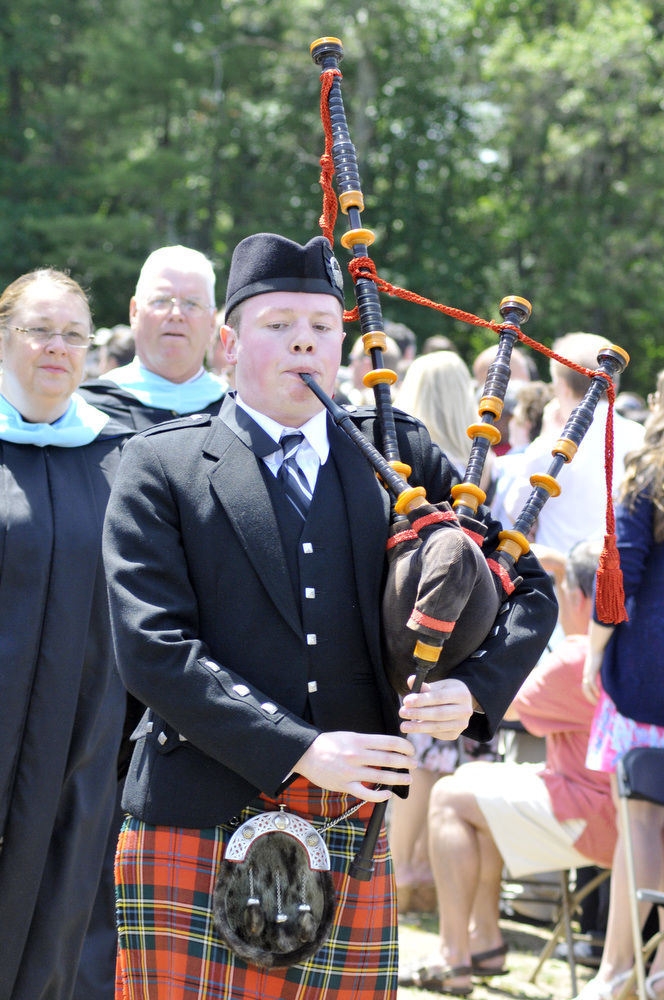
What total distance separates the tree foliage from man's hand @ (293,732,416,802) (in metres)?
19.8

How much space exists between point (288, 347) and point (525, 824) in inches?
97.1

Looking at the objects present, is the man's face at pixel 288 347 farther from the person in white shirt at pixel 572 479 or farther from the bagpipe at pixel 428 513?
the person in white shirt at pixel 572 479

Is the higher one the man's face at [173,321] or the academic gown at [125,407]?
the man's face at [173,321]

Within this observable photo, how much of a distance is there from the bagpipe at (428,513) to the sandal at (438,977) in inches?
86.1

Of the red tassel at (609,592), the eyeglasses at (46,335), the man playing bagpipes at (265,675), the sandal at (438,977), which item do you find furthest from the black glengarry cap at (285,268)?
the sandal at (438,977)

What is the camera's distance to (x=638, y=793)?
344cm

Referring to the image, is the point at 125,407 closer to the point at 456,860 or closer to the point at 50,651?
the point at 50,651

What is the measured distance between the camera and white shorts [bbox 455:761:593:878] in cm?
391

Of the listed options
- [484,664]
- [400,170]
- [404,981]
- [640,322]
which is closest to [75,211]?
[400,170]

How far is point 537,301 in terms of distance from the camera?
22.1 meters

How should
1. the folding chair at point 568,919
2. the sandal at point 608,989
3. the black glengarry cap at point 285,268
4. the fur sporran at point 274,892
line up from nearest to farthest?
the fur sporran at point 274,892
the black glengarry cap at point 285,268
the sandal at point 608,989
the folding chair at point 568,919

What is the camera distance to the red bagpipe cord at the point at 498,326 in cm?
221

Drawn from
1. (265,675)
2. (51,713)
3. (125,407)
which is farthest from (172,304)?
(265,675)

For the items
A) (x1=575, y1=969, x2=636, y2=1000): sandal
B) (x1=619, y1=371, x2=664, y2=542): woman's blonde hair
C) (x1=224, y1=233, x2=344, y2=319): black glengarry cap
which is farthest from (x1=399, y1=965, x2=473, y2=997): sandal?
(x1=224, y1=233, x2=344, y2=319): black glengarry cap
